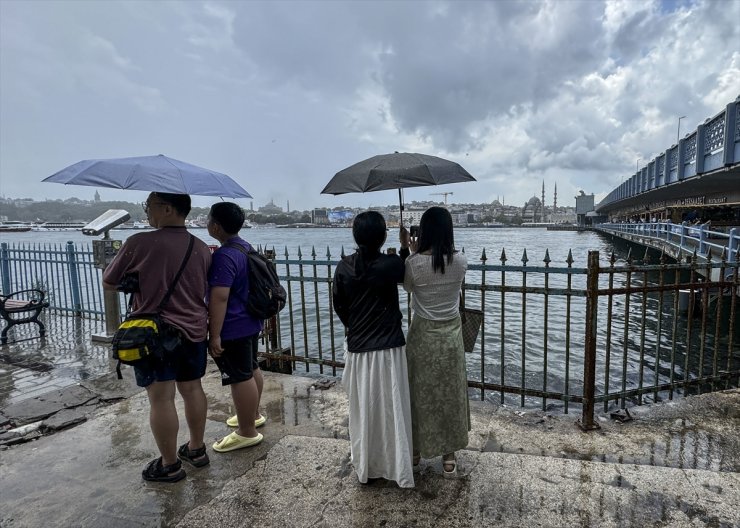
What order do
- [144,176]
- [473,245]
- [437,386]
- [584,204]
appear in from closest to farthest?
[144,176] < [437,386] < [473,245] < [584,204]

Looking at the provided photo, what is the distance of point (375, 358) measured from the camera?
2.53 metres

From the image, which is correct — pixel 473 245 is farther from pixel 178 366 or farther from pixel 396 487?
pixel 178 366

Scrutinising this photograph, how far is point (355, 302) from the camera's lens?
2.54 meters

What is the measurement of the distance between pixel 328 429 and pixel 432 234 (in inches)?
78.1

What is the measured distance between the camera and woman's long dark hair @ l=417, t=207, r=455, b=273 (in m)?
2.45

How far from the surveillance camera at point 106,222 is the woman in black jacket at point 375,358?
4.36m

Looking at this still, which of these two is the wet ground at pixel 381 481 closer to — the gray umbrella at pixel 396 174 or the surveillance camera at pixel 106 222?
the gray umbrella at pixel 396 174

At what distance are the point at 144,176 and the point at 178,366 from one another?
3.90 ft

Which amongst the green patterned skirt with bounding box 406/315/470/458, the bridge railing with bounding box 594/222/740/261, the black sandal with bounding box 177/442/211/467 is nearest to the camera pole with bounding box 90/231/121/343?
the black sandal with bounding box 177/442/211/467

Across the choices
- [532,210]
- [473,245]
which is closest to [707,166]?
[473,245]

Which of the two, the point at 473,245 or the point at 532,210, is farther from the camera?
the point at 532,210

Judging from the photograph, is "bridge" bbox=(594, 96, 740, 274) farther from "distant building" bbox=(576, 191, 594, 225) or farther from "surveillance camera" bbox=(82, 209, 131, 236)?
"distant building" bbox=(576, 191, 594, 225)

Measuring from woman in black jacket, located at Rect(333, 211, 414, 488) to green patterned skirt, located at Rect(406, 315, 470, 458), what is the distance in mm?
93

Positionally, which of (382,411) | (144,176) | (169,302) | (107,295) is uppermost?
(144,176)
